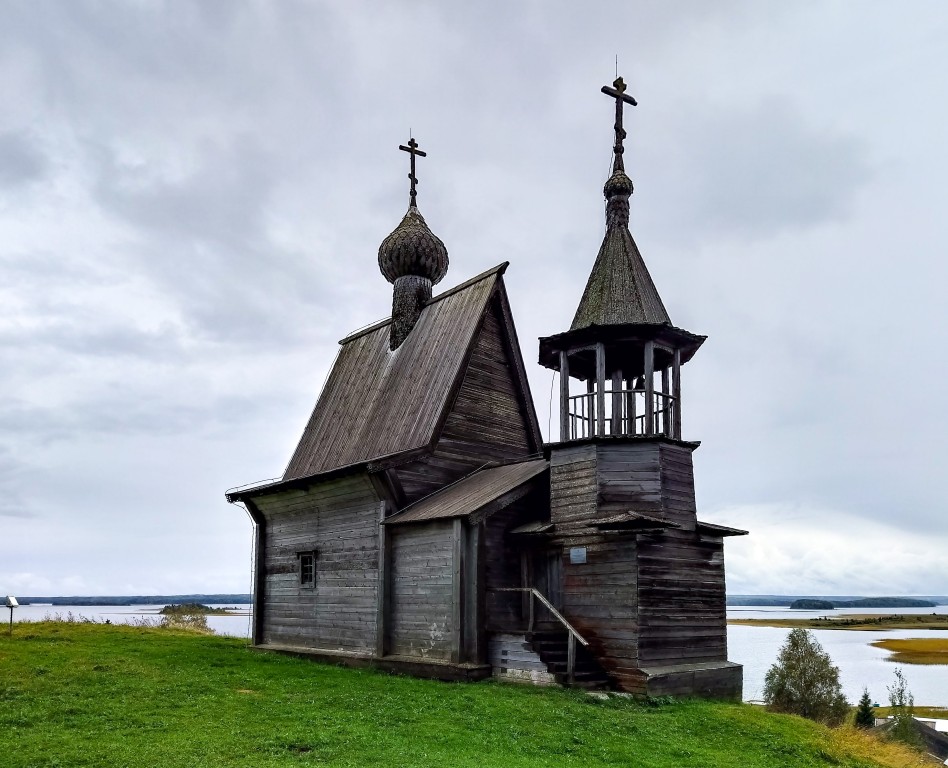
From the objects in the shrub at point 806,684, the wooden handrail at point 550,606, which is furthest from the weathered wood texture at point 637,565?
the shrub at point 806,684

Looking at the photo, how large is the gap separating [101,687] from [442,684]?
6.21 m

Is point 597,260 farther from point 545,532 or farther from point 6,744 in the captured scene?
point 6,744

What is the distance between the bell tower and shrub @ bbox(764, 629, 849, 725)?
7.34 meters

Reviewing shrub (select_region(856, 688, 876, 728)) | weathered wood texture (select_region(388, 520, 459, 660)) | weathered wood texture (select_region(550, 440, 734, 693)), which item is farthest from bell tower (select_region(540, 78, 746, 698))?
shrub (select_region(856, 688, 876, 728))

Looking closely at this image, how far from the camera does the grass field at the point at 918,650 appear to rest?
63.9m

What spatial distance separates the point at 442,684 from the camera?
17172 millimetres

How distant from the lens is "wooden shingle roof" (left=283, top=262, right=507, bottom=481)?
2225 cm

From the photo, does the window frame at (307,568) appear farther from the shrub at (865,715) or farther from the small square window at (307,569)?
the shrub at (865,715)

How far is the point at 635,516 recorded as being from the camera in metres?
16.8

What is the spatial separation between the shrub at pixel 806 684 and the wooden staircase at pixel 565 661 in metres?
9.28

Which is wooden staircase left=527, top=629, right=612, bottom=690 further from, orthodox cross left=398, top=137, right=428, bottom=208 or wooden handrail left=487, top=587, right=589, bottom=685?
orthodox cross left=398, top=137, right=428, bottom=208

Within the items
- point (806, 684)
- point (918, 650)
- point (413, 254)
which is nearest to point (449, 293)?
point (413, 254)

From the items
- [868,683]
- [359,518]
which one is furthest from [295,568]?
[868,683]

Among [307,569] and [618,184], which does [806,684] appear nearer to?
[307,569]
